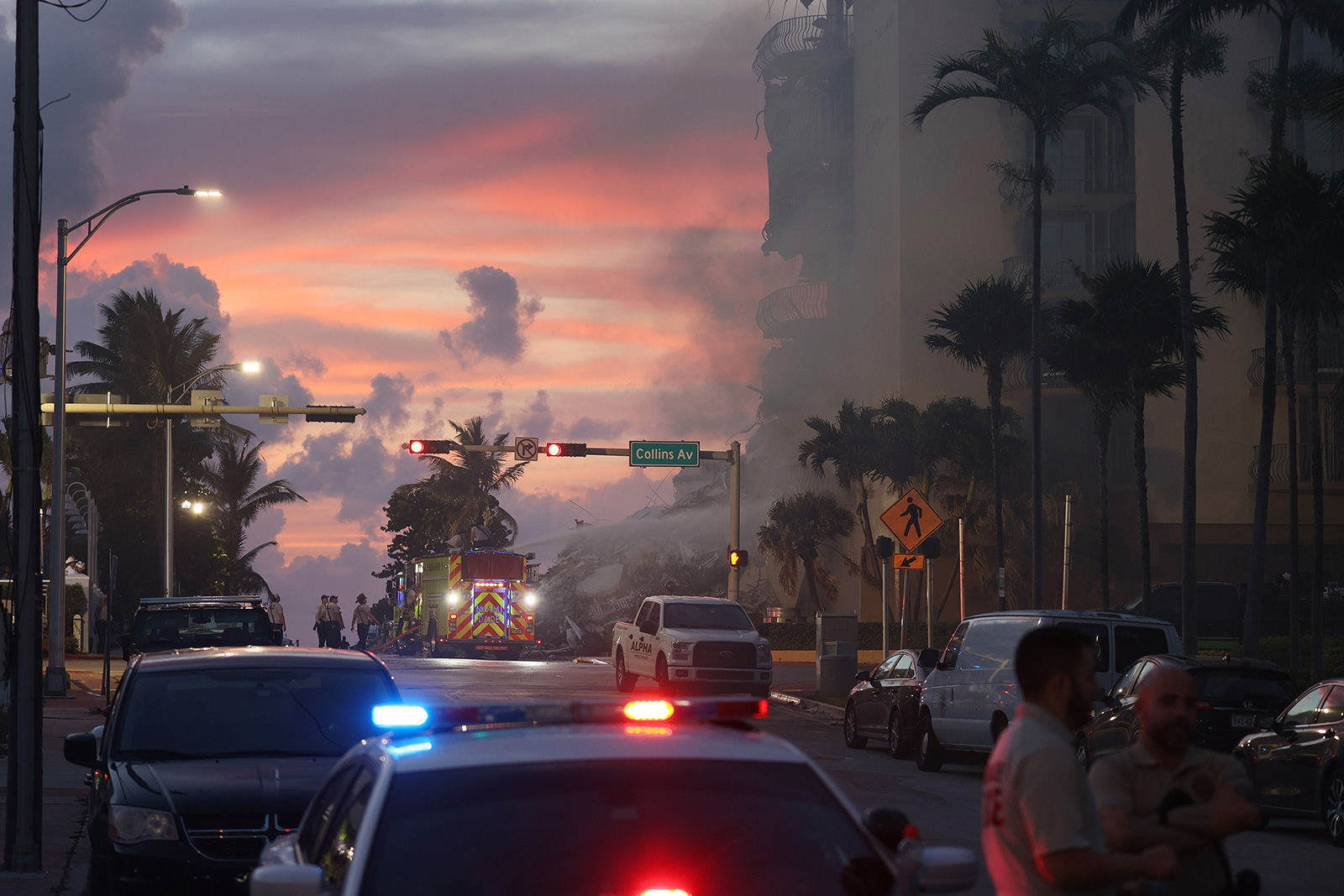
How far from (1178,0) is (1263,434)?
9.29 metres

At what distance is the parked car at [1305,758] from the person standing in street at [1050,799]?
11226 mm

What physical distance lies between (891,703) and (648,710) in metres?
17.8

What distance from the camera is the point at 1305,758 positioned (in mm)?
14977

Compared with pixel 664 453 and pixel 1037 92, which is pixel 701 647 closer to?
pixel 664 453

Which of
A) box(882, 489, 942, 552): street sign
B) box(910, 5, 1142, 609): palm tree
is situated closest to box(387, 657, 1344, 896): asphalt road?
box(882, 489, 942, 552): street sign

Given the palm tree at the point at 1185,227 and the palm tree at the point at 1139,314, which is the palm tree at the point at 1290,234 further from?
the palm tree at the point at 1139,314

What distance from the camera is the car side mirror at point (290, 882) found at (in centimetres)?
439

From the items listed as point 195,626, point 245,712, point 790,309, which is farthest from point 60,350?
point 790,309

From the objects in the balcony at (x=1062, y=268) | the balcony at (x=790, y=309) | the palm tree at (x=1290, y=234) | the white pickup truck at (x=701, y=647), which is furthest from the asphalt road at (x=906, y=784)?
the balcony at (x=790, y=309)

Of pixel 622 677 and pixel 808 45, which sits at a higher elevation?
pixel 808 45

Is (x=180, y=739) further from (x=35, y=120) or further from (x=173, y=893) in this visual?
(x=35, y=120)

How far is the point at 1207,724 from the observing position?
55.7 ft

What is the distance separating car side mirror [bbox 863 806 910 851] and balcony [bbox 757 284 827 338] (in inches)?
2984

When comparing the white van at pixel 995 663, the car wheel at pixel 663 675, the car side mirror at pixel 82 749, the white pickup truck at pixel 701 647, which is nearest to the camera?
the car side mirror at pixel 82 749
